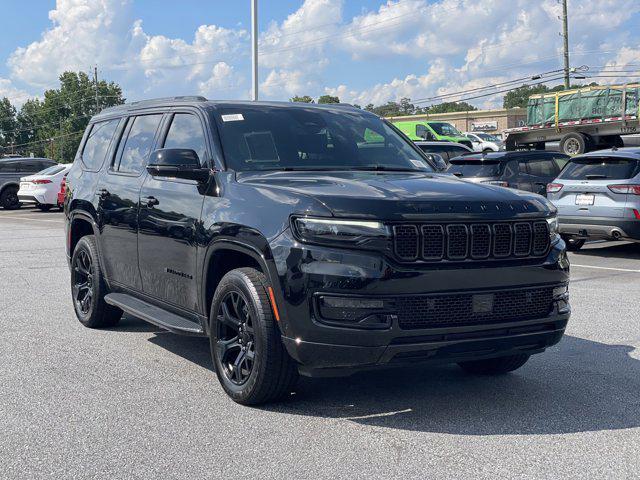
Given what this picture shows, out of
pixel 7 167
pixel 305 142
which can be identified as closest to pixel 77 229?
pixel 305 142

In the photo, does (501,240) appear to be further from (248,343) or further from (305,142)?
(305,142)

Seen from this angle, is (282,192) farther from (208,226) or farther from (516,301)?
(516,301)

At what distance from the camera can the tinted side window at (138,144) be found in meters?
6.69

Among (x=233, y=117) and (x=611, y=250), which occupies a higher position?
(x=233, y=117)

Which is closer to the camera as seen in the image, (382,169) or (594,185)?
(382,169)

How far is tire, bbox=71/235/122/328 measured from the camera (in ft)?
24.2

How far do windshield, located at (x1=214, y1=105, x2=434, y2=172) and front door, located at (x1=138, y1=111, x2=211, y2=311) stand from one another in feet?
0.81

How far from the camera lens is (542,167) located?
55.3 ft

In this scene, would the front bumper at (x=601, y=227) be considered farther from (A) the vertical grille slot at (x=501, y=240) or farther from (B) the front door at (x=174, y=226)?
(A) the vertical grille slot at (x=501, y=240)

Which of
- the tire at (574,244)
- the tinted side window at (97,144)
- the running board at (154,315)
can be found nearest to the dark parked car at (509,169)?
the tire at (574,244)

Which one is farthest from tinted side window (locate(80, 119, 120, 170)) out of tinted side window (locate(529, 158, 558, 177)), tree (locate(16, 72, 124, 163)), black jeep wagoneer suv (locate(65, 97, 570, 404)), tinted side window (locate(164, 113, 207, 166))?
tree (locate(16, 72, 124, 163))

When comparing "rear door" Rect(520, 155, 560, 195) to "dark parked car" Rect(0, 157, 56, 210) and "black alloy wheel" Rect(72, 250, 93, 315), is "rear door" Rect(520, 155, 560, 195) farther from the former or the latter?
"dark parked car" Rect(0, 157, 56, 210)

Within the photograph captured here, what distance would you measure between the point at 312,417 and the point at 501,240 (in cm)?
149

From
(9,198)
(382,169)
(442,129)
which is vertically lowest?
(9,198)
